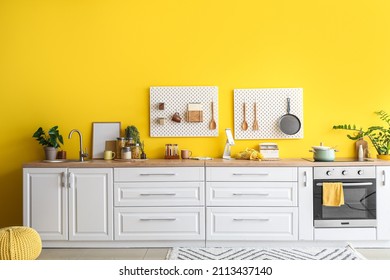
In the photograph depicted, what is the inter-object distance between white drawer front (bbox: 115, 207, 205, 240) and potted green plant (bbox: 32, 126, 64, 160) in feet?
3.04

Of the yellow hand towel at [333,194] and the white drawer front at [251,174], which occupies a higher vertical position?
the white drawer front at [251,174]

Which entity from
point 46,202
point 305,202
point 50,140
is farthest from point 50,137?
point 305,202

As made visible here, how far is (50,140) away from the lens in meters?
3.74

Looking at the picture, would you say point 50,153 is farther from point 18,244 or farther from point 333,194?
point 333,194

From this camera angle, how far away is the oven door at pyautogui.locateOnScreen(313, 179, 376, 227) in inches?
134

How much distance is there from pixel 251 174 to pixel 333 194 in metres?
0.74

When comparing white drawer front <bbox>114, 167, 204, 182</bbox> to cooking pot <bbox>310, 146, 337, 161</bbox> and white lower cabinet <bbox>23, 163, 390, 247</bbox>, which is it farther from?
cooking pot <bbox>310, 146, 337, 161</bbox>

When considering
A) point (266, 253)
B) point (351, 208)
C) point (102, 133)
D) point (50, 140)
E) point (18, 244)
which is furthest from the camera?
point (102, 133)

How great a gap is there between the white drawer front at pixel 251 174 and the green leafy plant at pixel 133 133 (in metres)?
0.89

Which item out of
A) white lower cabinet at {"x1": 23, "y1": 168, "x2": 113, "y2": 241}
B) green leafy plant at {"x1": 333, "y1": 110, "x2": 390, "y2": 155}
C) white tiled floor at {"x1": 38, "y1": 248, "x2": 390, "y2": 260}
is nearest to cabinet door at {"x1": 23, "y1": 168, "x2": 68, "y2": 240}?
white lower cabinet at {"x1": 23, "y1": 168, "x2": 113, "y2": 241}

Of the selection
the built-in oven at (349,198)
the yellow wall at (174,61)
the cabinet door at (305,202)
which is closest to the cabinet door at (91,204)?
the yellow wall at (174,61)

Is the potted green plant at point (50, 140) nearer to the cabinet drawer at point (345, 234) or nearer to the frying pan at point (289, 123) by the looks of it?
the frying pan at point (289, 123)

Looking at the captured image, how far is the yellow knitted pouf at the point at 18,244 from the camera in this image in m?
2.08

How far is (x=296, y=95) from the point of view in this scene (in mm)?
3938
